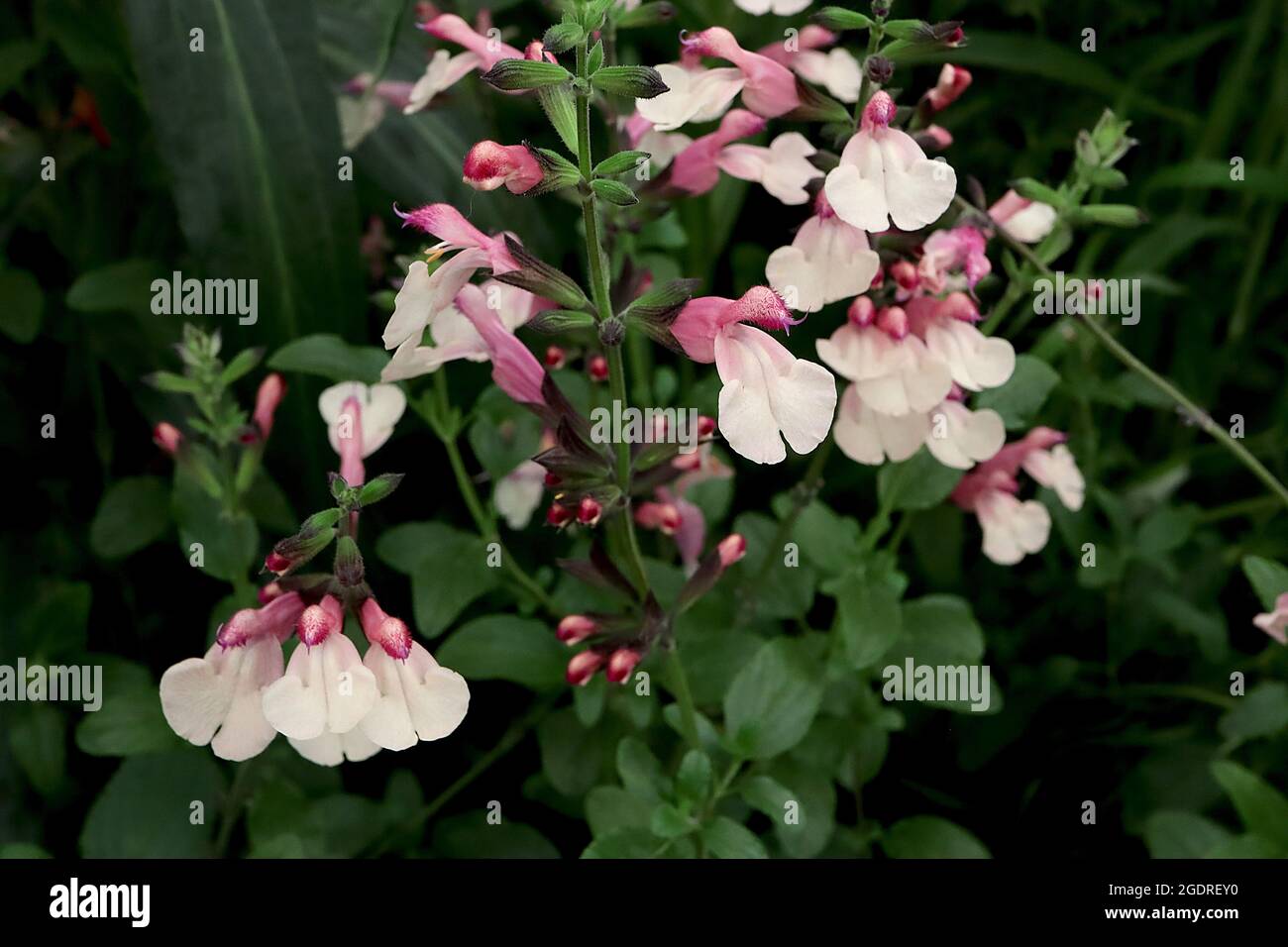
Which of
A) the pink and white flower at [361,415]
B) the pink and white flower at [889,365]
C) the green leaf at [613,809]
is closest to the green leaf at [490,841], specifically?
the green leaf at [613,809]

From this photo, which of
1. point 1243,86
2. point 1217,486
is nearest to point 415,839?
point 1217,486

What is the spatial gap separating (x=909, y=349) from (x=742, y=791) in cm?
32

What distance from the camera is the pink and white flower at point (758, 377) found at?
1.90 feet

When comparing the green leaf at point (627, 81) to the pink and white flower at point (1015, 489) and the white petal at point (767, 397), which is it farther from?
the pink and white flower at point (1015, 489)

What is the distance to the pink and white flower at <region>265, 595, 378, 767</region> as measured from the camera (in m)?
0.57

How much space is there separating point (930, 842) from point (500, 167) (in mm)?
638

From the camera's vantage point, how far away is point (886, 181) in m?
0.65

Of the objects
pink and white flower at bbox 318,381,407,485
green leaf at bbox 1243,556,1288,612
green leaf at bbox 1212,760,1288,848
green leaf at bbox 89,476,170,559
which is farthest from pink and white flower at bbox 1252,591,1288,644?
green leaf at bbox 89,476,170,559

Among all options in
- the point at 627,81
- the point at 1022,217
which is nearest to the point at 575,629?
the point at 627,81

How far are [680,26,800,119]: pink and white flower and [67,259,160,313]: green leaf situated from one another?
555mm

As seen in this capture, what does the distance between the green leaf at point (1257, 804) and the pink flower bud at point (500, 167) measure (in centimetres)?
69

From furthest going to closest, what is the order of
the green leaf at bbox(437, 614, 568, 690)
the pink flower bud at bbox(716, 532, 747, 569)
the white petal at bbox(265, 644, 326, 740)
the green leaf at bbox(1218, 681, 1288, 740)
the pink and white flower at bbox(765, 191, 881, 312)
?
1. the green leaf at bbox(1218, 681, 1288, 740)
2. the green leaf at bbox(437, 614, 568, 690)
3. the pink flower bud at bbox(716, 532, 747, 569)
4. the pink and white flower at bbox(765, 191, 881, 312)
5. the white petal at bbox(265, 644, 326, 740)

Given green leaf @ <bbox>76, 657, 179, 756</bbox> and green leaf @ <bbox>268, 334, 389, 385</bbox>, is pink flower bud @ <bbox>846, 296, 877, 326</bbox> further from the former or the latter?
green leaf @ <bbox>76, 657, 179, 756</bbox>

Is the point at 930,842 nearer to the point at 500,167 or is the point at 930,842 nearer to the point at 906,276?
the point at 906,276
